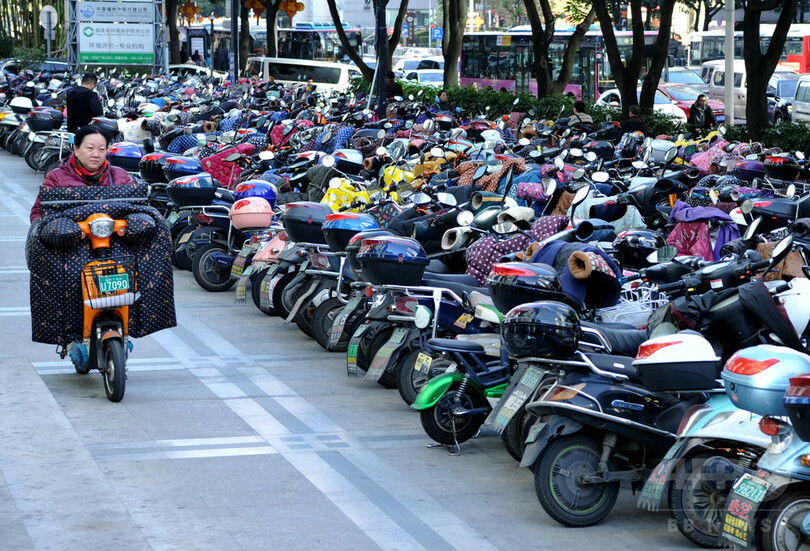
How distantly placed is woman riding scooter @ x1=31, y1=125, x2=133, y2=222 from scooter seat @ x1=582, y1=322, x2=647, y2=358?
325 cm

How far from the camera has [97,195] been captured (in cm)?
789

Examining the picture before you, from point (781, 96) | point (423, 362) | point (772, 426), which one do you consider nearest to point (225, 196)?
point (423, 362)

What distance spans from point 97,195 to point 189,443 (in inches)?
69.9

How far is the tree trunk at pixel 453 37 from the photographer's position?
2966cm

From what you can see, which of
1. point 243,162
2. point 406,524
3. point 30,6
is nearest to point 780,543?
point 406,524

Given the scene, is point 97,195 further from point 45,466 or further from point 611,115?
point 611,115

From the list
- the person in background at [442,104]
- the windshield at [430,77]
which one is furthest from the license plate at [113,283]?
the windshield at [430,77]

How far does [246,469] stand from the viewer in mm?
6582

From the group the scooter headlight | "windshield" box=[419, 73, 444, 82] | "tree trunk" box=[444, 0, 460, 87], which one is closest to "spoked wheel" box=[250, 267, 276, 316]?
the scooter headlight

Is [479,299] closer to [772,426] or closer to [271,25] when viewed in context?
[772,426]

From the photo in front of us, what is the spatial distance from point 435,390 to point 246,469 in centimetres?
108

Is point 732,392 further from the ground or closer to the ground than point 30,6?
closer to the ground

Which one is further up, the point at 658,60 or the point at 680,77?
the point at 658,60

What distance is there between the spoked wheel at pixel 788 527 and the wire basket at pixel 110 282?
169 inches
